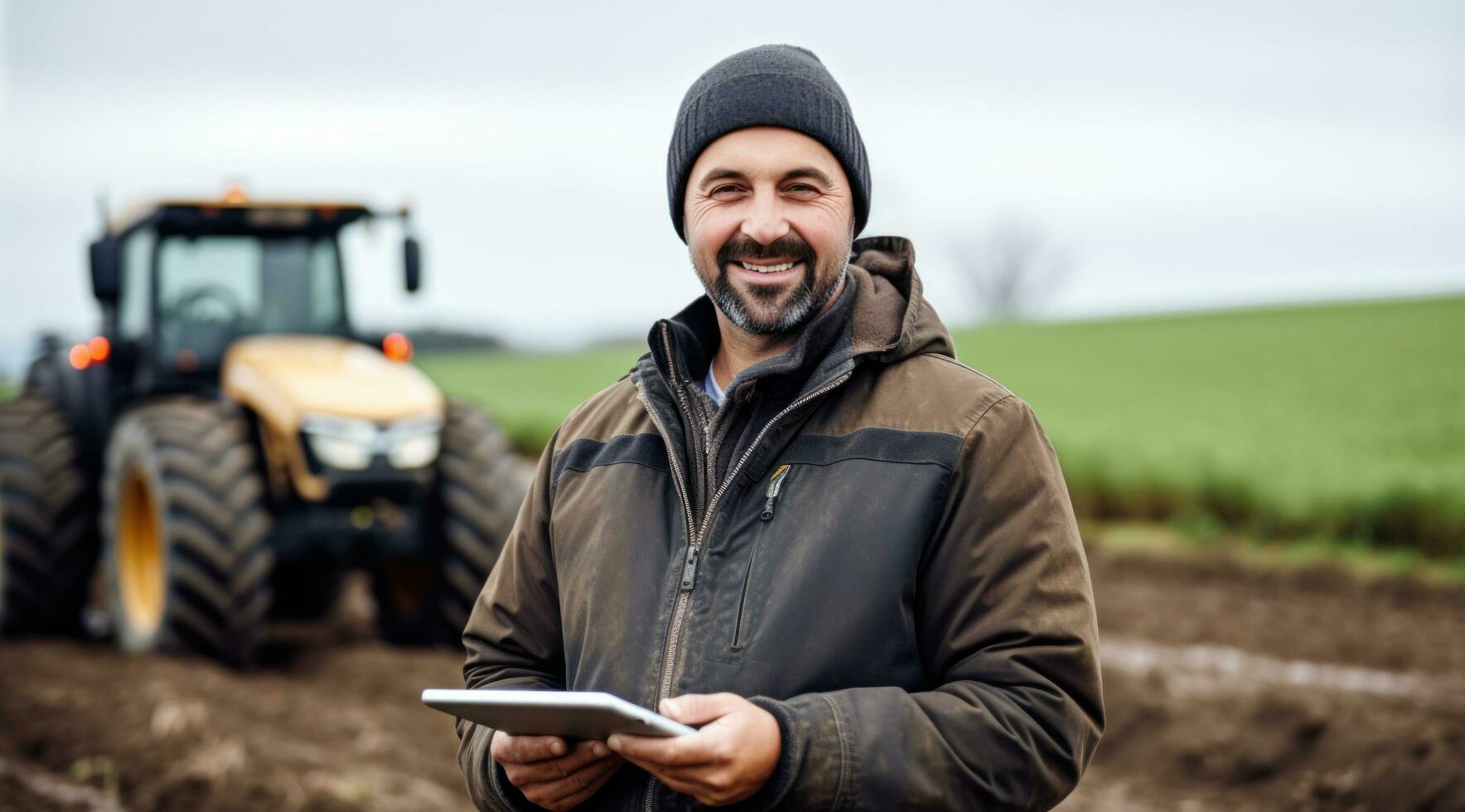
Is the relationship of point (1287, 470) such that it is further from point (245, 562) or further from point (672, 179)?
point (672, 179)

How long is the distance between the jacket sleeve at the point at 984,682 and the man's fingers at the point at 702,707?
5cm

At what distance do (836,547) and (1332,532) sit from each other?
10611 mm

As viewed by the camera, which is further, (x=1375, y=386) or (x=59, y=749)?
(x=1375, y=386)

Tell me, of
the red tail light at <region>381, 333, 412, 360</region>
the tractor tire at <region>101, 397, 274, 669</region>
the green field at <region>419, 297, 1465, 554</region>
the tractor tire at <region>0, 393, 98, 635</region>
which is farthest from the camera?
the green field at <region>419, 297, 1465, 554</region>

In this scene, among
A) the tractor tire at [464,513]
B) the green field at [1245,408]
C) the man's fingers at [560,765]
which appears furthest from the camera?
the green field at [1245,408]

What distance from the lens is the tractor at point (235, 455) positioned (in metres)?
6.76

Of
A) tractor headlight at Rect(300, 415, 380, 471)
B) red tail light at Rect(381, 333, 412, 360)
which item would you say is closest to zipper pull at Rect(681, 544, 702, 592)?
tractor headlight at Rect(300, 415, 380, 471)

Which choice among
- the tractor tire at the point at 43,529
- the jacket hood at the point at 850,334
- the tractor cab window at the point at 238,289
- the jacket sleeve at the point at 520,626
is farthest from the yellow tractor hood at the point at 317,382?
the jacket hood at the point at 850,334

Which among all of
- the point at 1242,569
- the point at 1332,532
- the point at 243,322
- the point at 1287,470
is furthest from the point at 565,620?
the point at 1287,470

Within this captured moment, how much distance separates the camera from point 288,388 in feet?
23.2

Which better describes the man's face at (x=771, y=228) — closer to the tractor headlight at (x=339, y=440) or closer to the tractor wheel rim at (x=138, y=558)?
the tractor headlight at (x=339, y=440)

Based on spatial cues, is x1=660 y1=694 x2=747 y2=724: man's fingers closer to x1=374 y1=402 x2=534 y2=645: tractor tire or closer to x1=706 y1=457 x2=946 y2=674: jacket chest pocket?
x1=706 y1=457 x2=946 y2=674: jacket chest pocket

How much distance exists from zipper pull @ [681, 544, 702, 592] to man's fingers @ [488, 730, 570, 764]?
265 millimetres

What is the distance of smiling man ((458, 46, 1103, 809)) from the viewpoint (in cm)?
185
